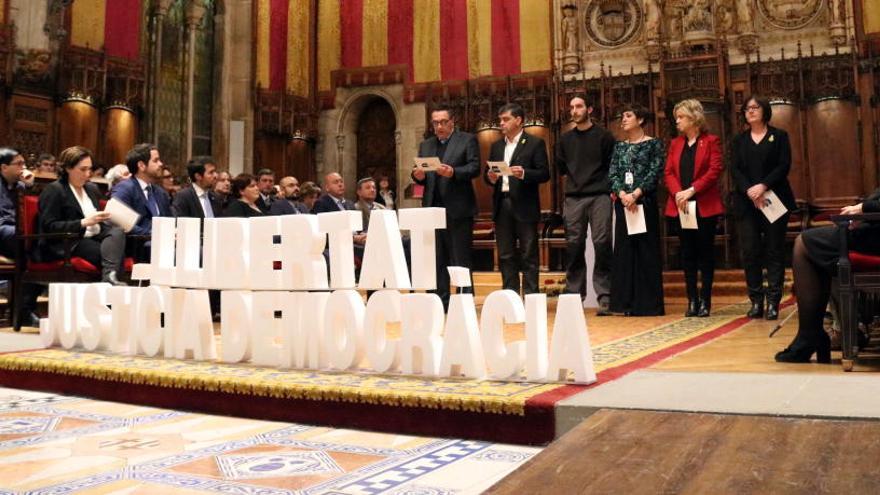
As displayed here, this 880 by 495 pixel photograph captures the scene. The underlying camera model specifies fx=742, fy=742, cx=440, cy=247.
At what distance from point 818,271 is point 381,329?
65.8 inches

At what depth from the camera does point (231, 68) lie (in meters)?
11.9

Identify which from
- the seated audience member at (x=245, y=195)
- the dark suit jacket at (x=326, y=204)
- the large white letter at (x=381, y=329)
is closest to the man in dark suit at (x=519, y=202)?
the dark suit jacket at (x=326, y=204)

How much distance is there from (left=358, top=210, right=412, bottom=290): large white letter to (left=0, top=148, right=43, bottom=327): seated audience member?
3088 millimetres

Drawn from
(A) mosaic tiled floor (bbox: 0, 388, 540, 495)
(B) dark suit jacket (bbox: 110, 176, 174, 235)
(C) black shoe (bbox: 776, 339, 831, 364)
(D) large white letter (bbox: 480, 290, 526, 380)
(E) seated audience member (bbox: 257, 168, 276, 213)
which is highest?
(E) seated audience member (bbox: 257, 168, 276, 213)

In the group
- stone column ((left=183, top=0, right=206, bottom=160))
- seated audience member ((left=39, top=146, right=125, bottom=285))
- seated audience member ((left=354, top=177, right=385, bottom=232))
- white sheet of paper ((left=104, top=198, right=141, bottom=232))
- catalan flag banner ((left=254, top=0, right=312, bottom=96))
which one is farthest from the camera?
catalan flag banner ((left=254, top=0, right=312, bottom=96))

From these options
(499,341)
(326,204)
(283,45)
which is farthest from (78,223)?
(283,45)

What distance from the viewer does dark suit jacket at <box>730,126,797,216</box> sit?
172 inches

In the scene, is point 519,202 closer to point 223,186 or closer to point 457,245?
point 457,245

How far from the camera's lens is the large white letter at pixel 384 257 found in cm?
275

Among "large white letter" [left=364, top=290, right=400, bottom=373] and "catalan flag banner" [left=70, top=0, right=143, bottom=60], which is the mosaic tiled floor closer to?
"large white letter" [left=364, top=290, right=400, bottom=373]

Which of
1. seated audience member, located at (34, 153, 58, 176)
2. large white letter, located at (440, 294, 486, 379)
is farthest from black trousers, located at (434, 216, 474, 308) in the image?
seated audience member, located at (34, 153, 58, 176)

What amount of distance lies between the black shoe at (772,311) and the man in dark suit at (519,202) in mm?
1457

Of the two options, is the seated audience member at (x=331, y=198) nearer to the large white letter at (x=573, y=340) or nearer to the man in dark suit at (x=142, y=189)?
the man in dark suit at (x=142, y=189)

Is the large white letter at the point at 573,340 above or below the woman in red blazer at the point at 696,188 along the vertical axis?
below
